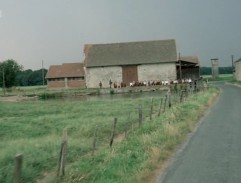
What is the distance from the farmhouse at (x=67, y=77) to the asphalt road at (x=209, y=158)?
62.1m

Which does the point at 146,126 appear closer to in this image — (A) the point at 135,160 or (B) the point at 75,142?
(B) the point at 75,142

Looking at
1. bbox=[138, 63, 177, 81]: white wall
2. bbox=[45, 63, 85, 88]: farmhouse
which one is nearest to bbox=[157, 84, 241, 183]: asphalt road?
bbox=[138, 63, 177, 81]: white wall

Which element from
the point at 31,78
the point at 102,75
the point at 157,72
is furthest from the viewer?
the point at 31,78

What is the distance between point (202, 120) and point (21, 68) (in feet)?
301

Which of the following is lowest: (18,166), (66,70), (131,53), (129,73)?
A: (18,166)

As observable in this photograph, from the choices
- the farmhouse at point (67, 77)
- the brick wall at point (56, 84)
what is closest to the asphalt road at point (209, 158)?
the farmhouse at point (67, 77)

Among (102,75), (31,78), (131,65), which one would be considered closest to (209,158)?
(131,65)

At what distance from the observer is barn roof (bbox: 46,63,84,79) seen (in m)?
79.3

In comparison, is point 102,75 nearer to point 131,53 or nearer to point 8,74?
point 131,53

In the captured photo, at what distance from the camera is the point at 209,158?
444 inches

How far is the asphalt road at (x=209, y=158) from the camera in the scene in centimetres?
921

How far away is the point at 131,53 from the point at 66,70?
14.1 meters

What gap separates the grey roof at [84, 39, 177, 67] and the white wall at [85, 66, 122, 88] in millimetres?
830

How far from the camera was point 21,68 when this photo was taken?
107250 millimetres
